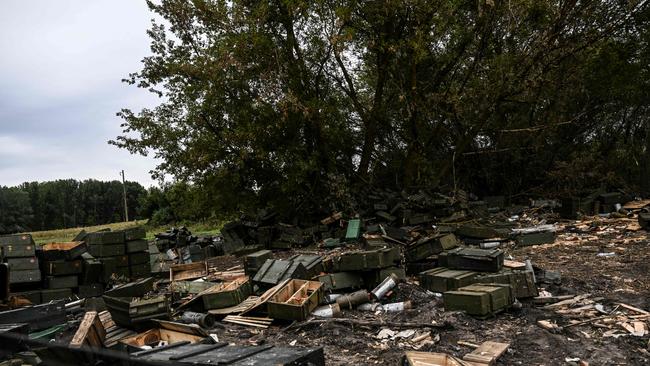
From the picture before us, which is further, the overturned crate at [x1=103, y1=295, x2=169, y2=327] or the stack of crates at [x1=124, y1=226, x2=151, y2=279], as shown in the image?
the stack of crates at [x1=124, y1=226, x2=151, y2=279]

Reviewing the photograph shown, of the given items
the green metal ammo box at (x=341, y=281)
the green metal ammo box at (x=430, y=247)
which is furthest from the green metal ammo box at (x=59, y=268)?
the green metal ammo box at (x=430, y=247)

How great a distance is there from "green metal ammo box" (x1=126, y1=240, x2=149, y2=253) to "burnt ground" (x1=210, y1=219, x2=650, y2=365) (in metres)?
5.59

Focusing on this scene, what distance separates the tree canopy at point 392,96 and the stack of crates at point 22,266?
7.97 meters

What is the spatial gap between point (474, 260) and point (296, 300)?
3476 millimetres

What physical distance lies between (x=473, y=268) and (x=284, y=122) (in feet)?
37.3

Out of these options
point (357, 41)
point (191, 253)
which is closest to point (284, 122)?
point (357, 41)

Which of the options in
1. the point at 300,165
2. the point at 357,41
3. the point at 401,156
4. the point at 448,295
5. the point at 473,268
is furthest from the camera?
the point at 401,156

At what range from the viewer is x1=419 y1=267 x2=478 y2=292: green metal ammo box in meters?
9.71

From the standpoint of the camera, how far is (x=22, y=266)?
1167cm

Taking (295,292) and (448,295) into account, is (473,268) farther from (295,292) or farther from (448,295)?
(295,292)

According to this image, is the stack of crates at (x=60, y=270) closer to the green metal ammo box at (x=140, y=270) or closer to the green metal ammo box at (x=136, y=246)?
the green metal ammo box at (x=136, y=246)

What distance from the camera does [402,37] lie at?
65.9 feet

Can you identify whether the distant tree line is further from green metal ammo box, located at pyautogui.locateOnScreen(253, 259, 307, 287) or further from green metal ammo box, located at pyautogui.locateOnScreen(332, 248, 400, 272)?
green metal ammo box, located at pyautogui.locateOnScreen(332, 248, 400, 272)

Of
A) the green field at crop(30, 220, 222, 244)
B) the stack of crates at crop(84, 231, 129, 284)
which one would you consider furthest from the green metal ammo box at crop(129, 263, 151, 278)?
the green field at crop(30, 220, 222, 244)
